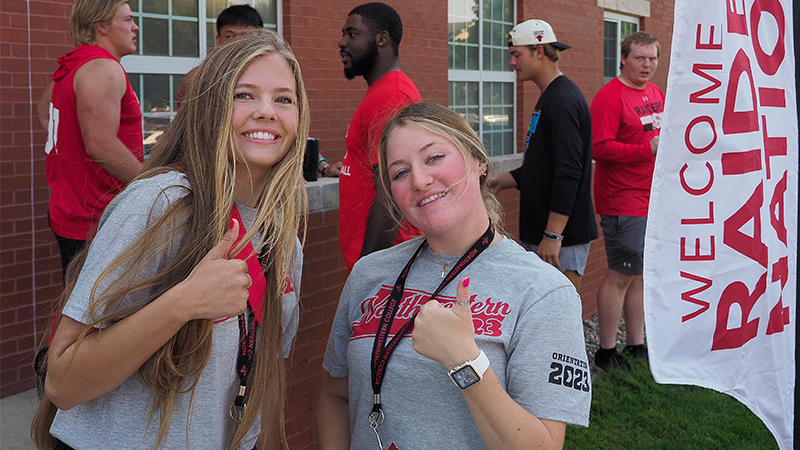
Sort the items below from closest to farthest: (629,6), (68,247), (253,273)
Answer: (253,273) < (68,247) < (629,6)

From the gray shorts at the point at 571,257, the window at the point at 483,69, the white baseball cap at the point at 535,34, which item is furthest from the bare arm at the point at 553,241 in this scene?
the window at the point at 483,69

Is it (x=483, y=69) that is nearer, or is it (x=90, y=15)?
(x=90, y=15)

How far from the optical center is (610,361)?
5.66 metres

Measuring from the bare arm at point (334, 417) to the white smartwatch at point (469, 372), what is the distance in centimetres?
63

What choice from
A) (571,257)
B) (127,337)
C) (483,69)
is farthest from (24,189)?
(483,69)

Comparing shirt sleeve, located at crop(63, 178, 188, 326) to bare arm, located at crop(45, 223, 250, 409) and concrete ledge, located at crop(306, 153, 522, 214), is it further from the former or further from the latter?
concrete ledge, located at crop(306, 153, 522, 214)

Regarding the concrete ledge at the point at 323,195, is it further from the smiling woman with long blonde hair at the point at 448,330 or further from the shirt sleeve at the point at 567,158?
the smiling woman with long blonde hair at the point at 448,330

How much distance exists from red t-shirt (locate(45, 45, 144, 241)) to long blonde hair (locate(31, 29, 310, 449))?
1.52 meters

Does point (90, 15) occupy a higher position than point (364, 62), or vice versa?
point (90, 15)

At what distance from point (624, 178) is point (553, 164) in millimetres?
1062

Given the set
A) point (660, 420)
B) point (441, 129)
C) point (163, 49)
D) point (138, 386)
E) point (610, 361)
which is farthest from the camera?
point (610, 361)

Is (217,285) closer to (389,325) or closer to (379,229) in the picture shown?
(389,325)

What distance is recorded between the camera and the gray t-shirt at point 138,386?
172 cm

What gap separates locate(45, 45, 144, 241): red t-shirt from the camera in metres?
3.35
